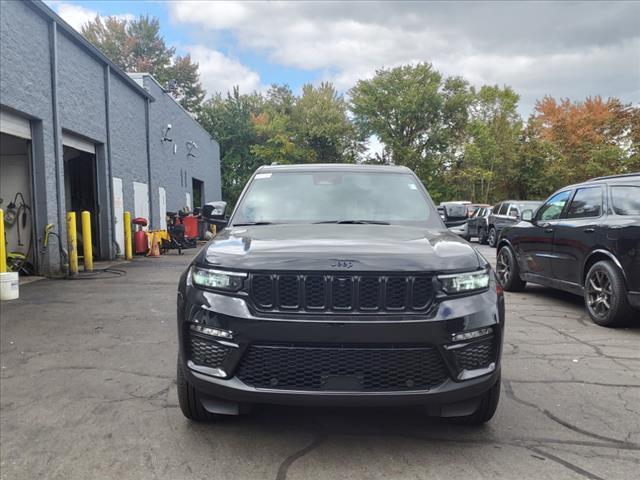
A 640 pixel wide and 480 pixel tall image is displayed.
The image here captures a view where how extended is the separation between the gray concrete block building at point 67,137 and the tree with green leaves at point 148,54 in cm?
3800

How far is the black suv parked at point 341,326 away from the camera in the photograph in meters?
2.71

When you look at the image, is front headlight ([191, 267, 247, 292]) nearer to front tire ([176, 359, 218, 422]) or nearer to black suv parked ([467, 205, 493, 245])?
front tire ([176, 359, 218, 422])

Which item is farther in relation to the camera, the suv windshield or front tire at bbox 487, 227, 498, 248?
front tire at bbox 487, 227, 498, 248

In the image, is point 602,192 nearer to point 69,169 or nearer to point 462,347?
point 462,347

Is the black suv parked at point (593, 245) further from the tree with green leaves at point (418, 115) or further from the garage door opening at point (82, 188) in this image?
the tree with green leaves at point (418, 115)

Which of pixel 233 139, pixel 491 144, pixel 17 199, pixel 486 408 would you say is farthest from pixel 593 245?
pixel 233 139

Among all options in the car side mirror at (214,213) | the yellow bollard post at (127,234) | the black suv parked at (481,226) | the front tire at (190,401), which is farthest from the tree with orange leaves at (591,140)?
the front tire at (190,401)

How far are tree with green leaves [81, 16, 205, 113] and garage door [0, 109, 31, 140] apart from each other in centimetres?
4559

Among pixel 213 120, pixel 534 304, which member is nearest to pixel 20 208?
pixel 534 304

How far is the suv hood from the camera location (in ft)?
9.27

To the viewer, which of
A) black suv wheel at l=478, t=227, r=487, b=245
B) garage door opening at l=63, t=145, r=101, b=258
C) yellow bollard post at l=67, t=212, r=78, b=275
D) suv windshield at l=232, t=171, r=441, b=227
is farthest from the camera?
black suv wheel at l=478, t=227, r=487, b=245

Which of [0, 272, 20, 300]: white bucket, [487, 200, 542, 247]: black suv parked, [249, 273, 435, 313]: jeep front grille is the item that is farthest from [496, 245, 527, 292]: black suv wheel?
[487, 200, 542, 247]: black suv parked

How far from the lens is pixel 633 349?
5230mm

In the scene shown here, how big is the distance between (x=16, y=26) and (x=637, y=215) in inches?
441
